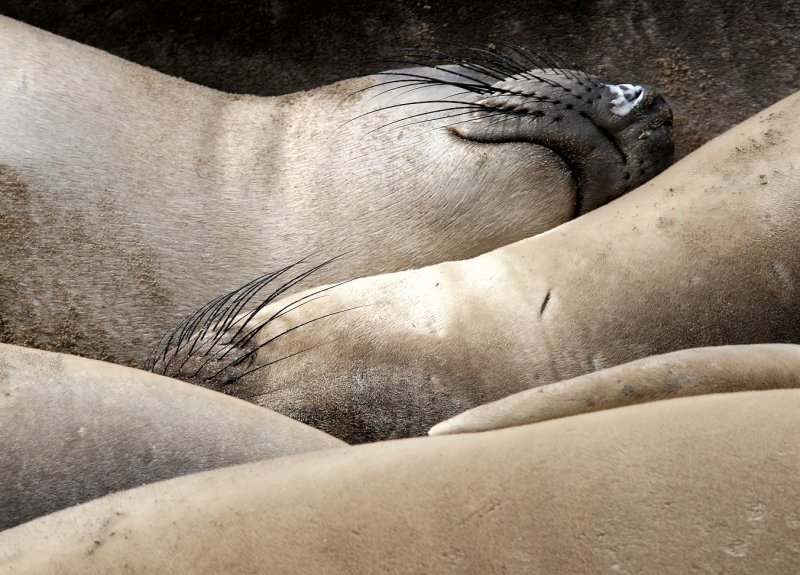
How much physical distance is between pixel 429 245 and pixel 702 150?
637mm

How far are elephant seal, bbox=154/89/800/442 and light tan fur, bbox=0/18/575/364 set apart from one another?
179 millimetres

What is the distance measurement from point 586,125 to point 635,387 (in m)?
0.92

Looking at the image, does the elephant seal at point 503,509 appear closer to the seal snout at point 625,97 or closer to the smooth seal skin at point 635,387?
the smooth seal skin at point 635,387

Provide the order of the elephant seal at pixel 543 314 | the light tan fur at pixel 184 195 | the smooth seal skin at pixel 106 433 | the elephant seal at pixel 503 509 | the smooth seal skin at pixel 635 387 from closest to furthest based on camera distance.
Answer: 1. the elephant seal at pixel 503 509
2. the smooth seal skin at pixel 635 387
3. the smooth seal skin at pixel 106 433
4. the elephant seal at pixel 543 314
5. the light tan fur at pixel 184 195

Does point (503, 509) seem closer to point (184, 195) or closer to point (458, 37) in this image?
point (184, 195)

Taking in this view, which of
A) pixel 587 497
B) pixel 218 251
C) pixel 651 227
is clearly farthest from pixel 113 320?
pixel 587 497

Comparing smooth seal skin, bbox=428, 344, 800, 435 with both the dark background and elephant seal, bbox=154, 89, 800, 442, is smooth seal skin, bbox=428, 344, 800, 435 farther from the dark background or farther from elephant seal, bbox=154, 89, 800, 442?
the dark background

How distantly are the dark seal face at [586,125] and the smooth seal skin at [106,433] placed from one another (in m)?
0.90

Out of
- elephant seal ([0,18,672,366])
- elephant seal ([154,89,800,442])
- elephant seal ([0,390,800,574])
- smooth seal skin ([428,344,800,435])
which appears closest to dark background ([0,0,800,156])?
elephant seal ([0,18,672,366])

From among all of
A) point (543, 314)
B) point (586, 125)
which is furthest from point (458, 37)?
point (543, 314)

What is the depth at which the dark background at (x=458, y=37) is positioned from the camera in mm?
2484

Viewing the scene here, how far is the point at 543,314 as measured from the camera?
6.46ft

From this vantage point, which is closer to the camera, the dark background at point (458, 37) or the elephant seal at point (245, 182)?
the elephant seal at point (245, 182)

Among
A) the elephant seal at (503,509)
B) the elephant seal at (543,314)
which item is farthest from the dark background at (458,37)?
the elephant seal at (503,509)
